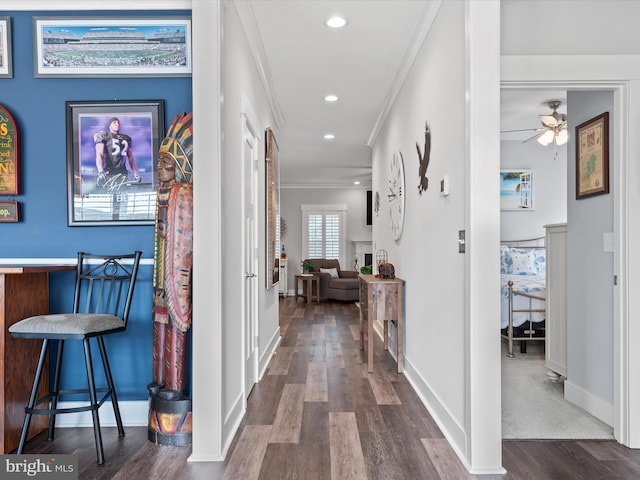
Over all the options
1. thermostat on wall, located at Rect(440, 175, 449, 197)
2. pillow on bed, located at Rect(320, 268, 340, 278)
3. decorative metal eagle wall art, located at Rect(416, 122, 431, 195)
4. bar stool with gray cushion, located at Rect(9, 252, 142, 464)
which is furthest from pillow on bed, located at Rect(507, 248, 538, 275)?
bar stool with gray cushion, located at Rect(9, 252, 142, 464)

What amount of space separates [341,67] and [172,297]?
8.77 feet

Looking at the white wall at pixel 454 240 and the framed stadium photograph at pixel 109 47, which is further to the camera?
the framed stadium photograph at pixel 109 47

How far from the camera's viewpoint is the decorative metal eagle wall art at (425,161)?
3240 mm

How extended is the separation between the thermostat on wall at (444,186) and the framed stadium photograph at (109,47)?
1.77m

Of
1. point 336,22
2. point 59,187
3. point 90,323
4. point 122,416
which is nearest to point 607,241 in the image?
point 336,22

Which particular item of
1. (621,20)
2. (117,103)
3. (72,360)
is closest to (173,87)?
(117,103)

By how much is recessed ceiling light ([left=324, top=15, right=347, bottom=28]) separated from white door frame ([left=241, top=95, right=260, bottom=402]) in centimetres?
83

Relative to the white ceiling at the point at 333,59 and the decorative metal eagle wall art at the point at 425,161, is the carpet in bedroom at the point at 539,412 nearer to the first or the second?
the decorative metal eagle wall art at the point at 425,161

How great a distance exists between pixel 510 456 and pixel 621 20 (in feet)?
8.37

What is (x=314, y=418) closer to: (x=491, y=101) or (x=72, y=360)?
(x=72, y=360)

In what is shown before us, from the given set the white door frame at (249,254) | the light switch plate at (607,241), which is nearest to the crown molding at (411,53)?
the white door frame at (249,254)

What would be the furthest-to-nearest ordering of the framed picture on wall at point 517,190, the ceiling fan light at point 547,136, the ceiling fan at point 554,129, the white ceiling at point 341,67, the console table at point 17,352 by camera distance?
the framed picture on wall at point 517,190 < the ceiling fan light at point 547,136 < the ceiling fan at point 554,129 < the white ceiling at point 341,67 < the console table at point 17,352

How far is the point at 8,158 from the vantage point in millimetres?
2795

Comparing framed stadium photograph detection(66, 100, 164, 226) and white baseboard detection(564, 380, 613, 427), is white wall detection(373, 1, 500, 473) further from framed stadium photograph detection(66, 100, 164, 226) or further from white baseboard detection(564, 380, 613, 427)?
framed stadium photograph detection(66, 100, 164, 226)
